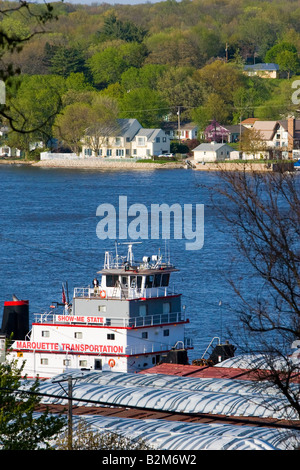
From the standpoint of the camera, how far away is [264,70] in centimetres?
14975

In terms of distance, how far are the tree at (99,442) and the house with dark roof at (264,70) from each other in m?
136

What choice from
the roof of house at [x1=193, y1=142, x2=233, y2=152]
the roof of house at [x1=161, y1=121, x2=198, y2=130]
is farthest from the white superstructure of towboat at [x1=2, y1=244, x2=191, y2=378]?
the roof of house at [x1=161, y1=121, x2=198, y2=130]

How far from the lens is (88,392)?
21.6m

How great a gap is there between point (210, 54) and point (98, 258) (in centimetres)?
12073

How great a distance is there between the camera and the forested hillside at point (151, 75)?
119 m

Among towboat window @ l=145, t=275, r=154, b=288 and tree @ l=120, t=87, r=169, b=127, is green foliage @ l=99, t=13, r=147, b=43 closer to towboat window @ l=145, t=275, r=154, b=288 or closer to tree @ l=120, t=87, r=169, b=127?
tree @ l=120, t=87, r=169, b=127

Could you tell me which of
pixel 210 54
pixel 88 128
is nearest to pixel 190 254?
pixel 88 128

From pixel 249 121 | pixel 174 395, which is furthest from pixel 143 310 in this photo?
pixel 249 121

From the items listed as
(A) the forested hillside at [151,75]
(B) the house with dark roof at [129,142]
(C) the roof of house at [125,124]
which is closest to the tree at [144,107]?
(A) the forested hillside at [151,75]

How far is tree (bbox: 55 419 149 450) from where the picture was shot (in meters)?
13.8

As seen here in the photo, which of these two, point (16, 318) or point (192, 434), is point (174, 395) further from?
point (16, 318)

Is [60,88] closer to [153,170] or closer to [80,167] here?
[80,167]

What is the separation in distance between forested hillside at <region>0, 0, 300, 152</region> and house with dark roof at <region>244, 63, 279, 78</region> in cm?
135

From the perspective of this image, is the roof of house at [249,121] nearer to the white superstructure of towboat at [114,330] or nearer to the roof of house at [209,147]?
the roof of house at [209,147]
